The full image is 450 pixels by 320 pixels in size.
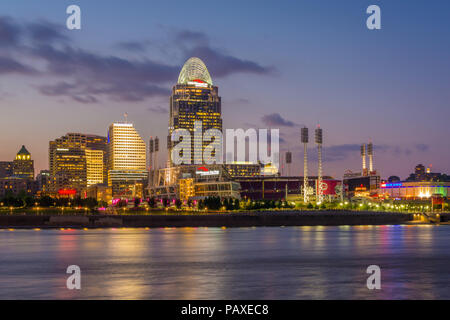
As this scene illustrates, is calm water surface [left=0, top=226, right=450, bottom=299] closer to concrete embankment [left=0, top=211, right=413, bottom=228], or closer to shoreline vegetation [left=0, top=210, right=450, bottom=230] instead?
shoreline vegetation [left=0, top=210, right=450, bottom=230]

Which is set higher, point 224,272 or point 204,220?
point 224,272

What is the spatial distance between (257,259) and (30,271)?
2334 centimetres

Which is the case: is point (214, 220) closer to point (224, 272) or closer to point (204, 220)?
point (204, 220)

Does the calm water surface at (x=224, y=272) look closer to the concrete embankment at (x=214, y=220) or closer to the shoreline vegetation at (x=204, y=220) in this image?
the shoreline vegetation at (x=204, y=220)

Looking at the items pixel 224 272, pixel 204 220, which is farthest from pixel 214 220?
pixel 224 272

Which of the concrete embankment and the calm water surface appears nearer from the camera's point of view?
the calm water surface

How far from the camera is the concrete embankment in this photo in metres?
166

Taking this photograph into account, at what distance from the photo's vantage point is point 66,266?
189 ft

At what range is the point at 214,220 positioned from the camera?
571ft

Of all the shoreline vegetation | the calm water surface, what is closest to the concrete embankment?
the shoreline vegetation


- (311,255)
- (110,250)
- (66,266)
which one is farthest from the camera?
(110,250)

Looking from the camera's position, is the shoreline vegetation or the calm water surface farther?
the shoreline vegetation
